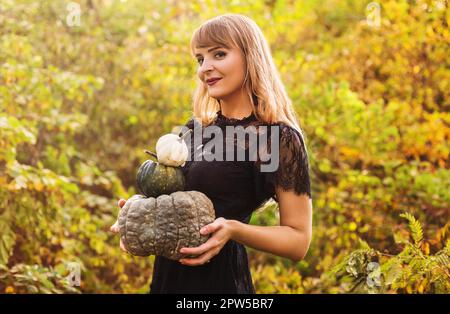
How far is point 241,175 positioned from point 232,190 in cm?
7

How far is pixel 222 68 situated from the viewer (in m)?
2.39

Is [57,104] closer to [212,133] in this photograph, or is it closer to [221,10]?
[221,10]

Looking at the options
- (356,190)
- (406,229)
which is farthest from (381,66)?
(406,229)

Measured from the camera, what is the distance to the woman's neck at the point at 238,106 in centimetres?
252

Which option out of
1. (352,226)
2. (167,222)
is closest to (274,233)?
(167,222)

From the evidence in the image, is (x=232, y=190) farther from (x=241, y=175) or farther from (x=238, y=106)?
(x=238, y=106)

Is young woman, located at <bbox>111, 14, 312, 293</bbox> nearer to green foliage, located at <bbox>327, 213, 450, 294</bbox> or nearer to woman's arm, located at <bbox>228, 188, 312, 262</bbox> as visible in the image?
woman's arm, located at <bbox>228, 188, 312, 262</bbox>

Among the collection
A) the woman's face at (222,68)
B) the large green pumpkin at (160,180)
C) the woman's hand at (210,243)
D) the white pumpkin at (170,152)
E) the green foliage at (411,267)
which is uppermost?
the woman's face at (222,68)

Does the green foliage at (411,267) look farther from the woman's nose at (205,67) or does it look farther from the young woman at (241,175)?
the woman's nose at (205,67)

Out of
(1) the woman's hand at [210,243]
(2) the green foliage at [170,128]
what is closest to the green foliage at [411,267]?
(2) the green foliage at [170,128]

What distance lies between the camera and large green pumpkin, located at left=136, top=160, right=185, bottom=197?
7.32ft

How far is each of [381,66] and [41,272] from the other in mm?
4071

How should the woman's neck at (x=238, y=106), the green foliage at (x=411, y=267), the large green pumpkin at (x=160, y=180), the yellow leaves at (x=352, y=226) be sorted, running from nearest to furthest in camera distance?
the large green pumpkin at (x=160, y=180) → the woman's neck at (x=238, y=106) → the green foliage at (x=411, y=267) → the yellow leaves at (x=352, y=226)

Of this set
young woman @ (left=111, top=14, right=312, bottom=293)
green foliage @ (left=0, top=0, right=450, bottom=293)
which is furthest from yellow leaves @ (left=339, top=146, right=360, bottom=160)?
young woman @ (left=111, top=14, right=312, bottom=293)
